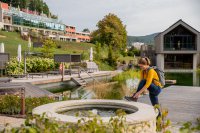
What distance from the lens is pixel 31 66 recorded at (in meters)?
23.6

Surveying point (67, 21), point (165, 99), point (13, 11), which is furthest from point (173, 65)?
point (67, 21)

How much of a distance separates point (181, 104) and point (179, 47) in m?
28.7

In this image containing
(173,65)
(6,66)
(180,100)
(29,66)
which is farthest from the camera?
(173,65)

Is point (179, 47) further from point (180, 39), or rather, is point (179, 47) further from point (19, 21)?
point (19, 21)

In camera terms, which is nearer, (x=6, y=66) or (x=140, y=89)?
(x=140, y=89)

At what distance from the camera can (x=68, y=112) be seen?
6.20m

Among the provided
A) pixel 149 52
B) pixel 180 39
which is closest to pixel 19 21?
pixel 149 52

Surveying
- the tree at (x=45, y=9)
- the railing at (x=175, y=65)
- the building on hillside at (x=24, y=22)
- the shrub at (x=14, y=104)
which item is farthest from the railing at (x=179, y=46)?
the tree at (x=45, y=9)

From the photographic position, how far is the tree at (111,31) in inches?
1828

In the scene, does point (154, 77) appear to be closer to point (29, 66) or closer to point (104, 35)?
point (29, 66)

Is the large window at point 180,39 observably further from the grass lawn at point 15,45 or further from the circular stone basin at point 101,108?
the circular stone basin at point 101,108

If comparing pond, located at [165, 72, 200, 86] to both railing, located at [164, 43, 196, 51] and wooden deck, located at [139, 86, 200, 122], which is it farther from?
railing, located at [164, 43, 196, 51]

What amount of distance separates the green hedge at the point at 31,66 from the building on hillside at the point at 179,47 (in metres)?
15.9

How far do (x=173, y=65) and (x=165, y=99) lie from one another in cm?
2839
